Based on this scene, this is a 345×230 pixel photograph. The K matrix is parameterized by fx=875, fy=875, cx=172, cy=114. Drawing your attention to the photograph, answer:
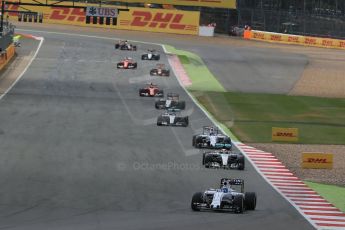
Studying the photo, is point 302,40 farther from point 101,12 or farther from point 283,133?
point 283,133

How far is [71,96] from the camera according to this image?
51.0 metres

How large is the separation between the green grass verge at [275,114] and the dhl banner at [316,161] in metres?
6.93

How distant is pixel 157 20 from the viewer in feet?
338

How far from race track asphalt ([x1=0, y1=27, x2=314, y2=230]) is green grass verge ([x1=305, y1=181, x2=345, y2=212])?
1.46 m

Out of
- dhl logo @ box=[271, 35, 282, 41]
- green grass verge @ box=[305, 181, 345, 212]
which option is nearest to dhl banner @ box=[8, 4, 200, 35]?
dhl logo @ box=[271, 35, 282, 41]

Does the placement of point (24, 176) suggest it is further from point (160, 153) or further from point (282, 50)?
point (282, 50)

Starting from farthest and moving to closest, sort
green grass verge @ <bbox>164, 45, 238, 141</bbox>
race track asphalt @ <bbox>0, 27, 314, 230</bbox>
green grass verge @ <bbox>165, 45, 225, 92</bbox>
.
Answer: green grass verge @ <bbox>165, 45, 225, 92</bbox>
green grass verge @ <bbox>164, 45, 238, 141</bbox>
race track asphalt @ <bbox>0, 27, 314, 230</bbox>

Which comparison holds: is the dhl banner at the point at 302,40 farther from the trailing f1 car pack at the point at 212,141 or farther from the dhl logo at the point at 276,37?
the trailing f1 car pack at the point at 212,141

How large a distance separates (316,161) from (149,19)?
74.3m

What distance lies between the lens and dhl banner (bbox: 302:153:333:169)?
2991cm

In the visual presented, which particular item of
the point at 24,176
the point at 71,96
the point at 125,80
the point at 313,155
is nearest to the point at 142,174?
the point at 24,176

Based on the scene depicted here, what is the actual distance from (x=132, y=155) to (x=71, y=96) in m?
20.5

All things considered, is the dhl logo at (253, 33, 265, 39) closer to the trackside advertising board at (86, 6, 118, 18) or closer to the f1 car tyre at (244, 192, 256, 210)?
the trackside advertising board at (86, 6, 118, 18)

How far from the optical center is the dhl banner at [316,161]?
29.9 meters
